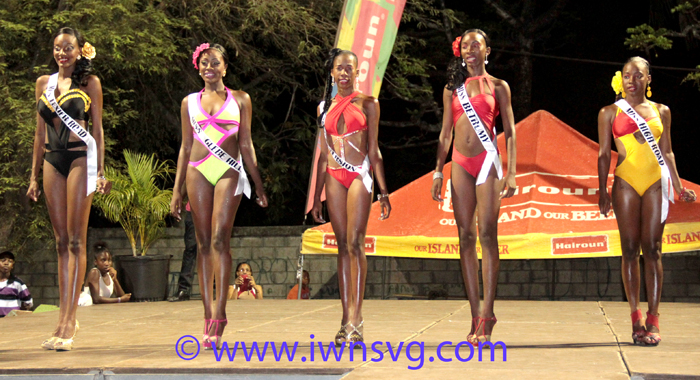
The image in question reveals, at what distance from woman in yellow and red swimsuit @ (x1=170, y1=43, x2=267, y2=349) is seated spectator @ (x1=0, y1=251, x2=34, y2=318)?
511cm

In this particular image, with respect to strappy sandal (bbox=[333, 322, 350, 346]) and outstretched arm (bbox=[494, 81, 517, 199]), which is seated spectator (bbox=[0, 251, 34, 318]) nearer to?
strappy sandal (bbox=[333, 322, 350, 346])

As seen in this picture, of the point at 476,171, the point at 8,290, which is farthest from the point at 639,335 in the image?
the point at 8,290

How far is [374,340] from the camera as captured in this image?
558cm

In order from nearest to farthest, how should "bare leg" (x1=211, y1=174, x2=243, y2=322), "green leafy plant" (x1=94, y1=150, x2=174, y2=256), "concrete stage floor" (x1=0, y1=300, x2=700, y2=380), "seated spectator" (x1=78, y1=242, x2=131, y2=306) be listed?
"concrete stage floor" (x1=0, y1=300, x2=700, y2=380) → "bare leg" (x1=211, y1=174, x2=243, y2=322) → "seated spectator" (x1=78, y1=242, x2=131, y2=306) → "green leafy plant" (x1=94, y1=150, x2=174, y2=256)

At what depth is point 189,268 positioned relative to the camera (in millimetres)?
10633

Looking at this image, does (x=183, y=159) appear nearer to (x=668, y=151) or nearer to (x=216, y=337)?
(x=216, y=337)

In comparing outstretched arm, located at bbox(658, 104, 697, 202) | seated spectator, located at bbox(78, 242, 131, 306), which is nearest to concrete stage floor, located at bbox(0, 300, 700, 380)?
outstretched arm, located at bbox(658, 104, 697, 202)

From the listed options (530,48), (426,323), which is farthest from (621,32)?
(426,323)

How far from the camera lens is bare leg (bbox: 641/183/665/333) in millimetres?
5523

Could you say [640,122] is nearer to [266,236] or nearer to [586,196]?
[586,196]

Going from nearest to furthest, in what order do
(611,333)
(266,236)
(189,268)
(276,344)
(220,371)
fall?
(220,371)
(276,344)
(611,333)
(189,268)
(266,236)

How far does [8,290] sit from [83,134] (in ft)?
16.2

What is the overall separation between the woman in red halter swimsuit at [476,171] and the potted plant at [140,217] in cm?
632

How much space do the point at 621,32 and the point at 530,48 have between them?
2489 mm
